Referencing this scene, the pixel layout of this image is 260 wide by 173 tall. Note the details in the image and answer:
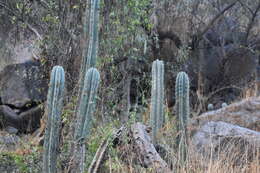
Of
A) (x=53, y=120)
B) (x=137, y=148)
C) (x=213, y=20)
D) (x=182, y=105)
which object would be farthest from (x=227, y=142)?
(x=213, y=20)

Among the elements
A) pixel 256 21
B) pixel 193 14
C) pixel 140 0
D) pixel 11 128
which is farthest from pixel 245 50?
pixel 11 128

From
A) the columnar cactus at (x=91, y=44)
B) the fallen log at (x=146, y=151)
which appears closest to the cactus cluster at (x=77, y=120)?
the columnar cactus at (x=91, y=44)

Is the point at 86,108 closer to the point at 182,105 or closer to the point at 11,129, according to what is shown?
the point at 182,105

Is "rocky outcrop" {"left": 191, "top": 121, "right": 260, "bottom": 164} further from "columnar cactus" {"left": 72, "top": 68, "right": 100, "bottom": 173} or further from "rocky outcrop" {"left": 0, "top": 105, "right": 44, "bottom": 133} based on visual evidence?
"rocky outcrop" {"left": 0, "top": 105, "right": 44, "bottom": 133}

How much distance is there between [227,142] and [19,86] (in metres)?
5.80

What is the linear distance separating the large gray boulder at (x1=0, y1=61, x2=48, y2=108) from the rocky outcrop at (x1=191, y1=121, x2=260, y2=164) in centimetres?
472

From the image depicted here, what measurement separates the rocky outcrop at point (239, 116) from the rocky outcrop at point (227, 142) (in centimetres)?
74

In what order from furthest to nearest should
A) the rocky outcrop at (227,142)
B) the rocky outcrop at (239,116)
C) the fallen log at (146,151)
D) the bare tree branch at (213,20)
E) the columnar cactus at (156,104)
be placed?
the bare tree branch at (213,20), the rocky outcrop at (239,116), the columnar cactus at (156,104), the rocky outcrop at (227,142), the fallen log at (146,151)

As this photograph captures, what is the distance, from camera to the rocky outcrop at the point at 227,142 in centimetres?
487

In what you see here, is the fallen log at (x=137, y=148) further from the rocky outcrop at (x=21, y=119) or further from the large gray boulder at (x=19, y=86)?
the rocky outcrop at (x=21, y=119)

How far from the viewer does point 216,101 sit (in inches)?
383

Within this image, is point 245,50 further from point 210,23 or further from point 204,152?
point 204,152

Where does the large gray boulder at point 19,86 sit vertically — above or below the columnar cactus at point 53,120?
above

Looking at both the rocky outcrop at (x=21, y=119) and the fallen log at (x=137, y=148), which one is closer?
the fallen log at (x=137, y=148)
